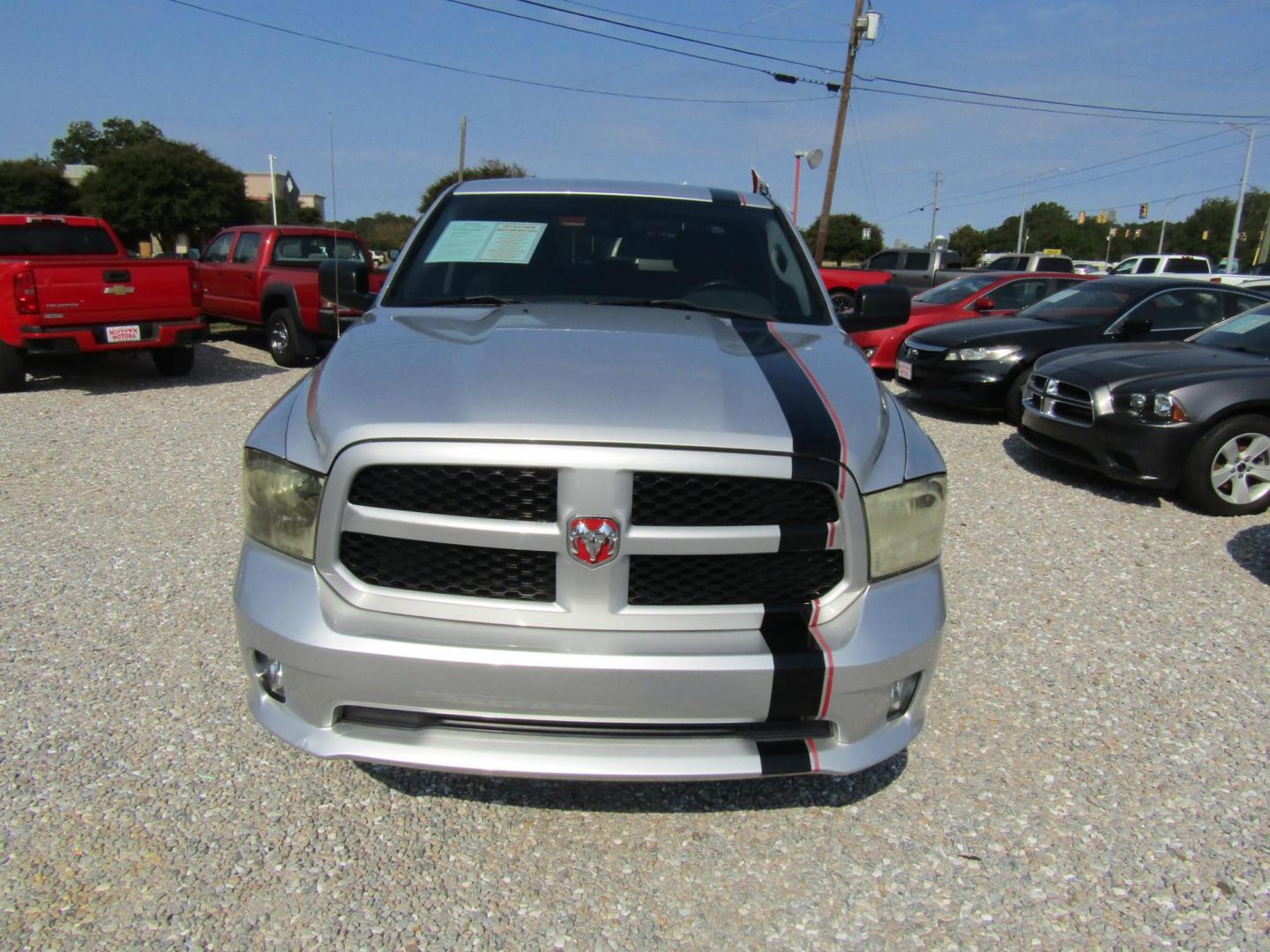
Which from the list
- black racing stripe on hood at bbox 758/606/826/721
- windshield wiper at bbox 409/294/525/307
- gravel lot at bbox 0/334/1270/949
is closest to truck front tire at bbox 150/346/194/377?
gravel lot at bbox 0/334/1270/949

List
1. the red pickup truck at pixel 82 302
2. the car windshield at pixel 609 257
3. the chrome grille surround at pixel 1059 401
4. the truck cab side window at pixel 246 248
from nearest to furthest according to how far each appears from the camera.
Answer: the car windshield at pixel 609 257 < the chrome grille surround at pixel 1059 401 < the red pickup truck at pixel 82 302 < the truck cab side window at pixel 246 248

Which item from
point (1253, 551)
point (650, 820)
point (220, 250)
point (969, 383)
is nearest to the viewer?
point (650, 820)

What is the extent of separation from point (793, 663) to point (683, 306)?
1621mm

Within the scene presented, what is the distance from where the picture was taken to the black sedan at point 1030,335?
8.81m

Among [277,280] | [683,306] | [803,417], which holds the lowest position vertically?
[803,417]

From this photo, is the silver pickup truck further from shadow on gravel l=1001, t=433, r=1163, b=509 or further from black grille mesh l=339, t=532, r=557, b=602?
shadow on gravel l=1001, t=433, r=1163, b=509

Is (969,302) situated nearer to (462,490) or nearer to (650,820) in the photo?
(650,820)

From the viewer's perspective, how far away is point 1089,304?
9.59 m

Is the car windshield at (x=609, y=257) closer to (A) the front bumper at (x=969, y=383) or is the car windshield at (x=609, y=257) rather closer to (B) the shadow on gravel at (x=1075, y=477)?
(B) the shadow on gravel at (x=1075, y=477)

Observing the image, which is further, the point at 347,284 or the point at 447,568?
the point at 347,284

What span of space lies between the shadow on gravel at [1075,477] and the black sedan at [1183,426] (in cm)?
29

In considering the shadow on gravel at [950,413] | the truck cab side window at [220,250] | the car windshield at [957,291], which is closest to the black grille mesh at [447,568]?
the shadow on gravel at [950,413]

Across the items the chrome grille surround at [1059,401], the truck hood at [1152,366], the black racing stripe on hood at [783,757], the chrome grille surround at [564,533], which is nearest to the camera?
the chrome grille surround at [564,533]

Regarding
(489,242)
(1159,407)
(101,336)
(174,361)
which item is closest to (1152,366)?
(1159,407)
